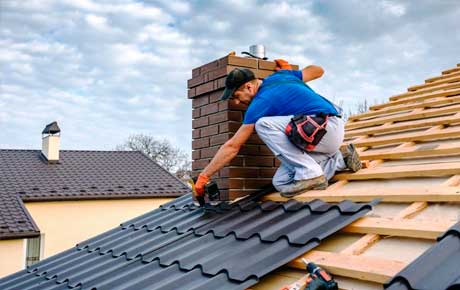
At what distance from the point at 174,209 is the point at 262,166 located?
1289 millimetres

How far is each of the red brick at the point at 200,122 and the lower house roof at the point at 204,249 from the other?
855mm

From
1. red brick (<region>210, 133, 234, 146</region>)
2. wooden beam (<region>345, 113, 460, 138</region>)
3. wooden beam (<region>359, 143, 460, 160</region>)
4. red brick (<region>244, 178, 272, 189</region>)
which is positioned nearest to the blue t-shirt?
wooden beam (<region>359, 143, 460, 160</region>)

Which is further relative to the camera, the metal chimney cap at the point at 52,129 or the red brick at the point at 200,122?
the metal chimney cap at the point at 52,129

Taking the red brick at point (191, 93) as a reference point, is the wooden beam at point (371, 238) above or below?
below

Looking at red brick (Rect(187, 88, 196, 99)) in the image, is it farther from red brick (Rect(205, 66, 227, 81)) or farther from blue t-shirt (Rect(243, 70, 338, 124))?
blue t-shirt (Rect(243, 70, 338, 124))

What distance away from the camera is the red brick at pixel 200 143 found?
15.3 ft

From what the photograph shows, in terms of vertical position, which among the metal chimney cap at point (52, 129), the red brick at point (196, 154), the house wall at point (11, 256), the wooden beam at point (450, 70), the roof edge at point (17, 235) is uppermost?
the metal chimney cap at point (52, 129)

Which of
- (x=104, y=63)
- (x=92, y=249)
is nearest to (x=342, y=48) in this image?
(x=104, y=63)

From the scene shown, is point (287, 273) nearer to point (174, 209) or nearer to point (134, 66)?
point (174, 209)

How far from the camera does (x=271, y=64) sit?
14.7ft

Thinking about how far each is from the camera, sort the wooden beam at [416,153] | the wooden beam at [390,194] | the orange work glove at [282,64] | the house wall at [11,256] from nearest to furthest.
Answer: the wooden beam at [390,194]
the wooden beam at [416,153]
the orange work glove at [282,64]
the house wall at [11,256]

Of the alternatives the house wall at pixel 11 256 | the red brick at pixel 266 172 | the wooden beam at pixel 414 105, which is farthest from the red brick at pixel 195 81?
the house wall at pixel 11 256

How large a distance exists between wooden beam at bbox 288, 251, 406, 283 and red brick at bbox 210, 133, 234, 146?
6.72ft

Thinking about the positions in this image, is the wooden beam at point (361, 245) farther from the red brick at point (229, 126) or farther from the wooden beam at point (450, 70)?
the wooden beam at point (450, 70)
